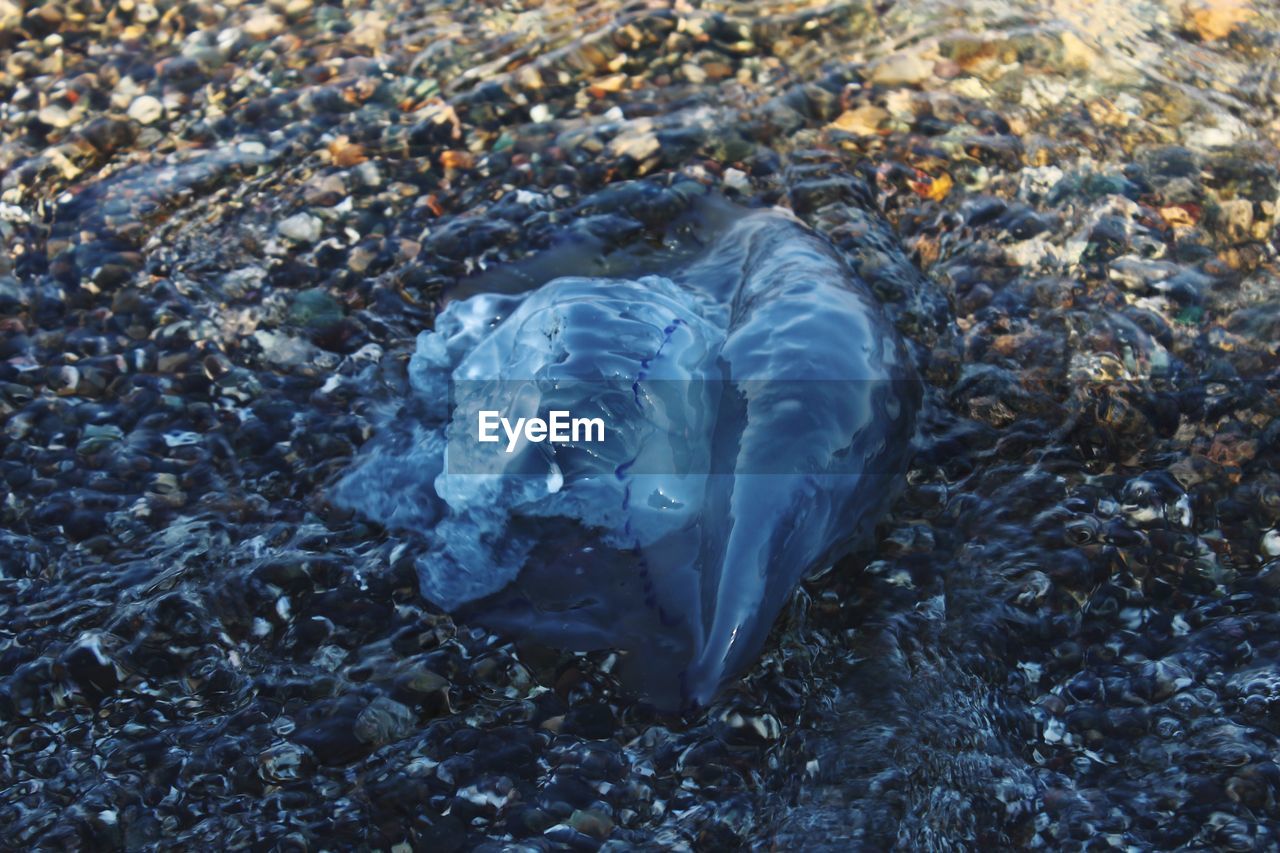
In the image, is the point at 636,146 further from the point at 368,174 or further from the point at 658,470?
the point at 658,470

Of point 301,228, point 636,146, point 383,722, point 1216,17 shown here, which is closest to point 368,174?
point 301,228

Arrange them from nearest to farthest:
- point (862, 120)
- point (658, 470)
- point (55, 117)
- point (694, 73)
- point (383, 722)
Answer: point (383, 722) < point (658, 470) < point (862, 120) < point (55, 117) < point (694, 73)

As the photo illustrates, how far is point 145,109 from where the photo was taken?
4.27 meters

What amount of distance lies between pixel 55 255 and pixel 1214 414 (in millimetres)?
3618

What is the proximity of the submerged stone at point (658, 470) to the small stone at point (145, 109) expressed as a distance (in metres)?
1.90

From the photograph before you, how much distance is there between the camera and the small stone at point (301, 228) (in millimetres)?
3762

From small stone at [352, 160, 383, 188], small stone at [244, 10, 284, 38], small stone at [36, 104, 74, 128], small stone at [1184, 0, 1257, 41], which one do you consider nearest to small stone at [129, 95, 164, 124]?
small stone at [36, 104, 74, 128]

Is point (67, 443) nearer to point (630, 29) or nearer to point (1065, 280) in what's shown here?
point (630, 29)

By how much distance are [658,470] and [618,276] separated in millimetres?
1050

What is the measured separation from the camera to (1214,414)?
123 inches

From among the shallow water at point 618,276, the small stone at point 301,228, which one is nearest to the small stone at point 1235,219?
the shallow water at point 618,276

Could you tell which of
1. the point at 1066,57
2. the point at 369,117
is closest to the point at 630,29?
the point at 369,117

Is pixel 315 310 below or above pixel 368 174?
below

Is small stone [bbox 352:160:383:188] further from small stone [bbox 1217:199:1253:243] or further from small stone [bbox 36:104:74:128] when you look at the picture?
small stone [bbox 1217:199:1253:243]
